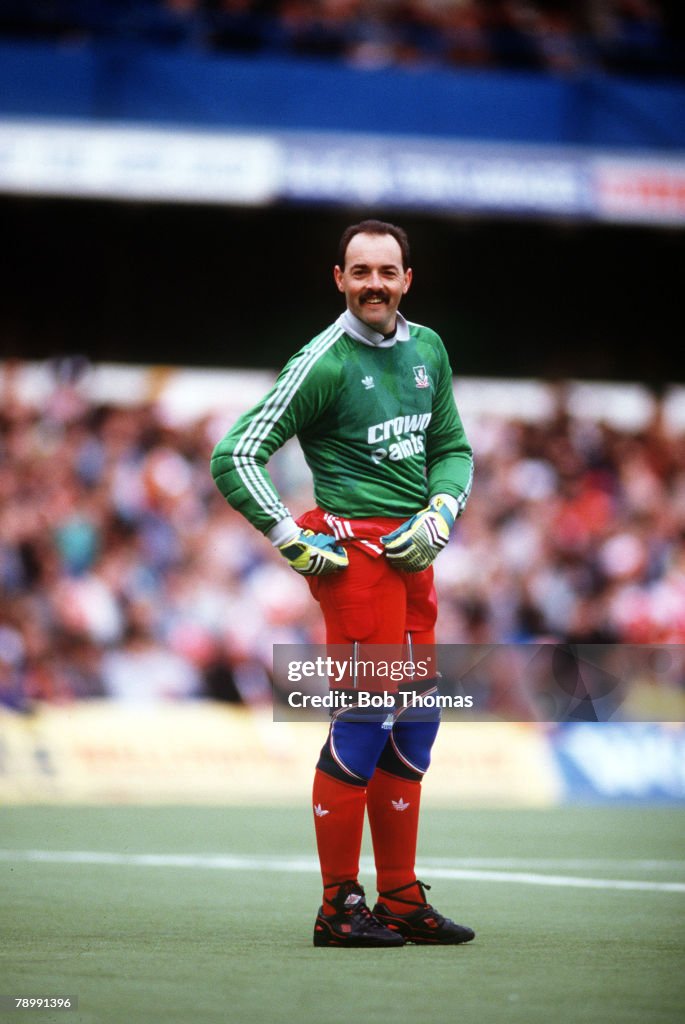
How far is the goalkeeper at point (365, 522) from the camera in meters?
5.22

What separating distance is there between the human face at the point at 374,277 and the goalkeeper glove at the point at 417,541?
26.3 inches

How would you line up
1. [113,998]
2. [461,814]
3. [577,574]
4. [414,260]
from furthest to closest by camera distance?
[414,260], [577,574], [461,814], [113,998]

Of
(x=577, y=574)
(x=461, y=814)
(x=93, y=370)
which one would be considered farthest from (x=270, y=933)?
(x=93, y=370)

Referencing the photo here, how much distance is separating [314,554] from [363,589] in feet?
0.71

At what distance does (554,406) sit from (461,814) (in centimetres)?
782

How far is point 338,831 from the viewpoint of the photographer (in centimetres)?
520

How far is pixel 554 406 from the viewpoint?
59.8ft

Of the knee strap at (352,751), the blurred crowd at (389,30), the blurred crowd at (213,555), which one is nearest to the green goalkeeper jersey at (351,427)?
the knee strap at (352,751)

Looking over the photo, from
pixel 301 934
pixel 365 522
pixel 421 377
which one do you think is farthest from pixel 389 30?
pixel 301 934

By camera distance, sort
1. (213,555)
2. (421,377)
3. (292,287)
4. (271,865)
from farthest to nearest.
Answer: (292,287), (213,555), (271,865), (421,377)

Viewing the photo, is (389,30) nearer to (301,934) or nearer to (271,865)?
(271,865)

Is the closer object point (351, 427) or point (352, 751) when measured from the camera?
point (352, 751)

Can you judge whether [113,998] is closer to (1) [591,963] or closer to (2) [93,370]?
(1) [591,963]

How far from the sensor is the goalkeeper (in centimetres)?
522
